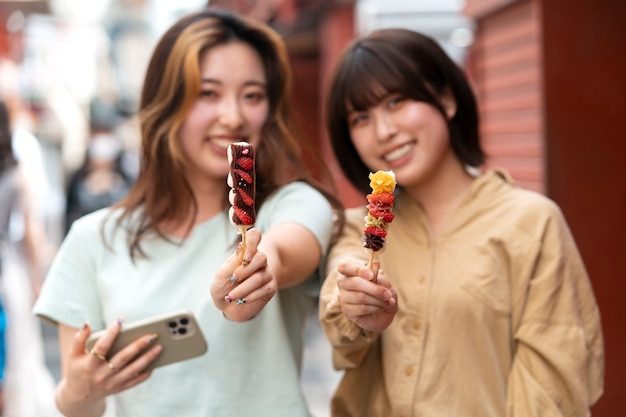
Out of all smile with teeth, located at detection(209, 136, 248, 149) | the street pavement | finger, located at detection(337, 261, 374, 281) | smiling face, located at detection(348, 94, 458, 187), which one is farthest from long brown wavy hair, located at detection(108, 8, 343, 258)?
the street pavement

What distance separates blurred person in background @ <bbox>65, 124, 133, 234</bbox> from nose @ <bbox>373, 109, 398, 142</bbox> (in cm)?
674

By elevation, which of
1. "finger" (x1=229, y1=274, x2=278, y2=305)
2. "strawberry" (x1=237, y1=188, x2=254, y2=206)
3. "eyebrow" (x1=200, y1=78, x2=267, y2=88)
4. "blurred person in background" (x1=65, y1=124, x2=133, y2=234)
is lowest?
"blurred person in background" (x1=65, y1=124, x2=133, y2=234)

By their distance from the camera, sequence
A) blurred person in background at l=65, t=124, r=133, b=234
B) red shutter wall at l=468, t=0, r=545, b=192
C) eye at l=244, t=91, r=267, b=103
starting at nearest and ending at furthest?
1. eye at l=244, t=91, r=267, b=103
2. red shutter wall at l=468, t=0, r=545, b=192
3. blurred person in background at l=65, t=124, r=133, b=234

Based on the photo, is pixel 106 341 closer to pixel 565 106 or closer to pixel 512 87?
pixel 565 106

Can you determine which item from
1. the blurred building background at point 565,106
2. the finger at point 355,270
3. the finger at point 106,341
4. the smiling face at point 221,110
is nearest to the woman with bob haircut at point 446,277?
the finger at point 355,270

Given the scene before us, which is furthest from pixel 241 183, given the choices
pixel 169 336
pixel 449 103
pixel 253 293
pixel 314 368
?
pixel 314 368

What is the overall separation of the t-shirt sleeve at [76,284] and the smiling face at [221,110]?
401 millimetres

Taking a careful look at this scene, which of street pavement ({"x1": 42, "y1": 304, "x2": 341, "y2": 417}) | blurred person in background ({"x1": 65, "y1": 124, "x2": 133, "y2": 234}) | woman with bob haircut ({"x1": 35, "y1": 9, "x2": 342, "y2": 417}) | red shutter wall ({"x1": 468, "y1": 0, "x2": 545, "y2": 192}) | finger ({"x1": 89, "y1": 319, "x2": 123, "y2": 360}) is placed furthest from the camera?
blurred person in background ({"x1": 65, "y1": 124, "x2": 133, "y2": 234})

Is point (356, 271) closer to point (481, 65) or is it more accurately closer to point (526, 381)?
point (526, 381)

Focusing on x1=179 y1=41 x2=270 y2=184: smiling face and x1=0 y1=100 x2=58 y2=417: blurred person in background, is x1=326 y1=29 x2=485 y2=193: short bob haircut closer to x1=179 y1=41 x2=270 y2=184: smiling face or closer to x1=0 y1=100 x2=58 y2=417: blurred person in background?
x1=179 y1=41 x2=270 y2=184: smiling face

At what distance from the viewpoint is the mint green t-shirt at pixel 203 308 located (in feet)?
8.36

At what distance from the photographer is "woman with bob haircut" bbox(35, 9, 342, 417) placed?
98.4 inches

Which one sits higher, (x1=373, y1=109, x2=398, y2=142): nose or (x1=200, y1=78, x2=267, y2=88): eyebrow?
(x1=200, y1=78, x2=267, y2=88): eyebrow

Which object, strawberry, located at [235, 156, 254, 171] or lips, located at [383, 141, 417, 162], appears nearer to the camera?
strawberry, located at [235, 156, 254, 171]
